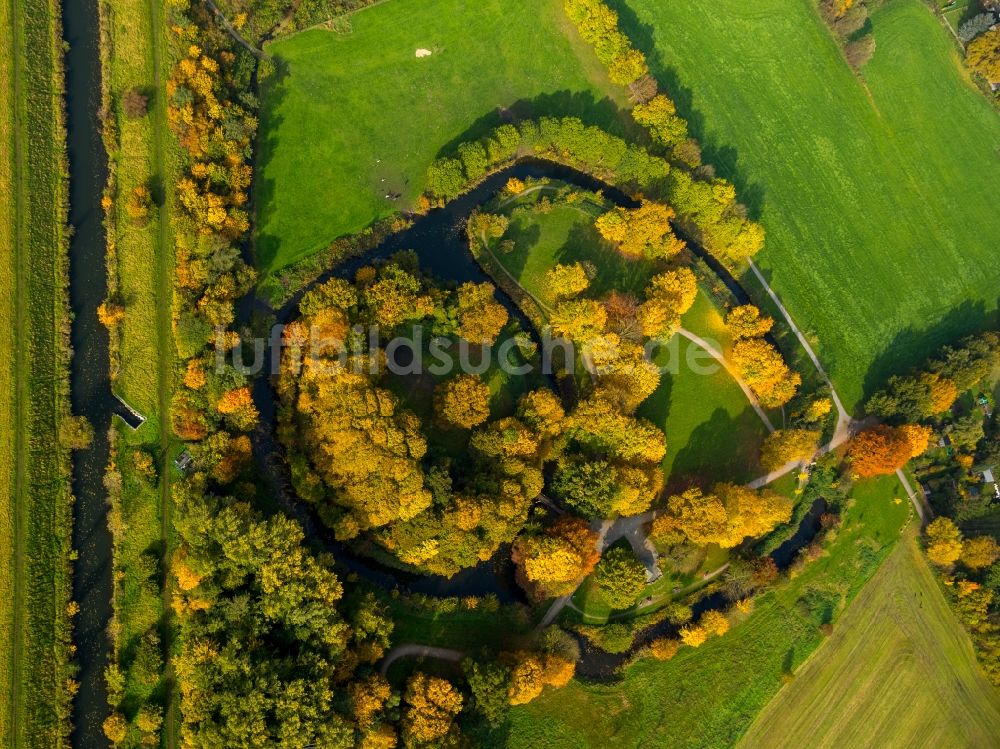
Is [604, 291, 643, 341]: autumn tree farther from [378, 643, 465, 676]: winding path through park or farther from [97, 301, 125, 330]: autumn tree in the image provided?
[97, 301, 125, 330]: autumn tree

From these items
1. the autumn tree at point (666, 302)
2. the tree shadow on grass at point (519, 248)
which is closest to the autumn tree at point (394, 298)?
the tree shadow on grass at point (519, 248)

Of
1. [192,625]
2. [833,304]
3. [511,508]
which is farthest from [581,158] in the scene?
[192,625]

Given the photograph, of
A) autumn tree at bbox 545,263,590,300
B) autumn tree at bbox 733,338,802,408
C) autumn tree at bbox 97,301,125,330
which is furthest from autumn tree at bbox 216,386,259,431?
autumn tree at bbox 733,338,802,408

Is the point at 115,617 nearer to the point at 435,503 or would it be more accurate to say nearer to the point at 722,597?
the point at 435,503

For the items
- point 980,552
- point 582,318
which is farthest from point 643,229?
point 980,552

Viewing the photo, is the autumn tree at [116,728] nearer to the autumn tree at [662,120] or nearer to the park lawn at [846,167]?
the autumn tree at [662,120]
